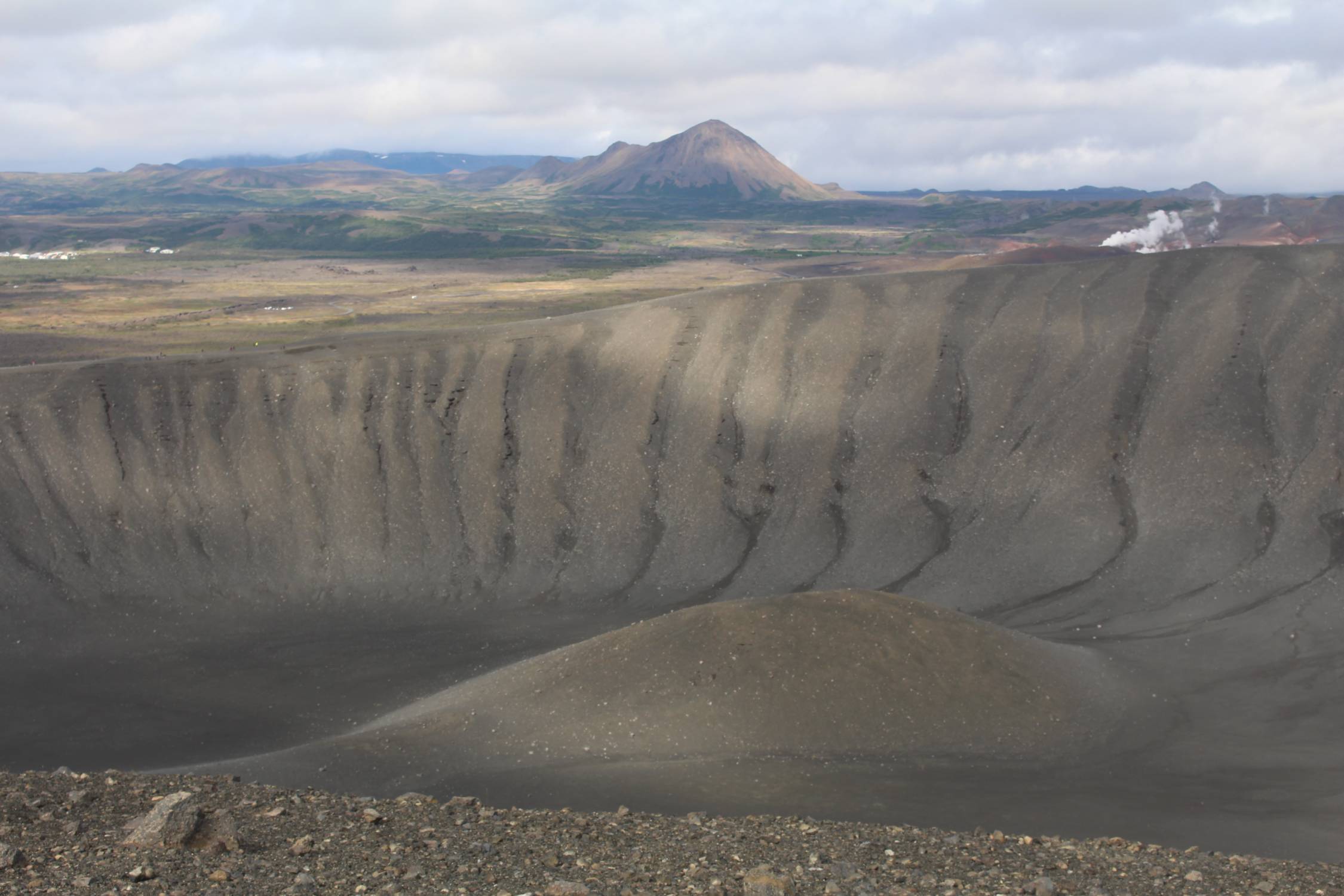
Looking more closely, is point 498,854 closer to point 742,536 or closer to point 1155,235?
point 742,536

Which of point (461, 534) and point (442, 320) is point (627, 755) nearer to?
point (461, 534)

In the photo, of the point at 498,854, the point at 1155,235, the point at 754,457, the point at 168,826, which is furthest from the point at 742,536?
the point at 1155,235

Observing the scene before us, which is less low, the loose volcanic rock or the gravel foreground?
the loose volcanic rock

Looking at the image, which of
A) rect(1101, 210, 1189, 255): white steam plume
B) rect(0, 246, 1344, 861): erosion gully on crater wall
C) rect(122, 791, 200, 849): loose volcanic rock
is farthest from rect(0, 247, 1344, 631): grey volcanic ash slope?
rect(1101, 210, 1189, 255): white steam plume

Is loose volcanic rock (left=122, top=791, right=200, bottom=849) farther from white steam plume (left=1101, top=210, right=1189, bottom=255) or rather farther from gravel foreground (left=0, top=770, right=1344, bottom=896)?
white steam plume (left=1101, top=210, right=1189, bottom=255)

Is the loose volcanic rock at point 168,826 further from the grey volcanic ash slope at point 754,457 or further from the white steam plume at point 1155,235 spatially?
the white steam plume at point 1155,235
